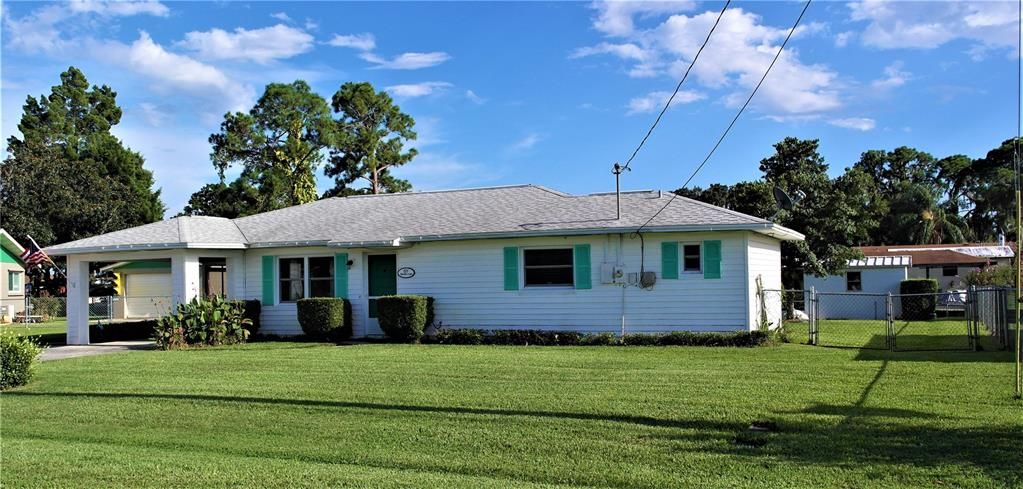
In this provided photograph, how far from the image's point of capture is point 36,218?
43.4 metres

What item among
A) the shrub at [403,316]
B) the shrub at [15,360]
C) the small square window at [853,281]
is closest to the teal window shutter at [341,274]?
the shrub at [403,316]

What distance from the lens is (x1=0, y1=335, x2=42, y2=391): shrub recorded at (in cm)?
1147

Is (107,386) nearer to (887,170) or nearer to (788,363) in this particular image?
(788,363)

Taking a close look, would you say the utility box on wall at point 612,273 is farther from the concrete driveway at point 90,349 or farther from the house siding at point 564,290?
the concrete driveway at point 90,349

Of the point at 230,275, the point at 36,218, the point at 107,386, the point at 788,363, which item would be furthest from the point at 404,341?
the point at 36,218

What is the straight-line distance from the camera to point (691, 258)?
1747 cm

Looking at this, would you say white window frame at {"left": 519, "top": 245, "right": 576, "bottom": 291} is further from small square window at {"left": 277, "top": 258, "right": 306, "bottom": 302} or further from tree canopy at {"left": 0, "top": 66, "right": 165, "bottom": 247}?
tree canopy at {"left": 0, "top": 66, "right": 165, "bottom": 247}

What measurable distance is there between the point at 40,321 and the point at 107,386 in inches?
1156

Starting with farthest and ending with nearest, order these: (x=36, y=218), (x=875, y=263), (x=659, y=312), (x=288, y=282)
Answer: (x=36, y=218), (x=875, y=263), (x=288, y=282), (x=659, y=312)

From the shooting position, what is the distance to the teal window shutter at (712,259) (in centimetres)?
1705

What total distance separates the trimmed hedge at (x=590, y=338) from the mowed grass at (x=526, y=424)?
2985mm

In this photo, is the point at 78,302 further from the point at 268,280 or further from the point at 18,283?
the point at 18,283

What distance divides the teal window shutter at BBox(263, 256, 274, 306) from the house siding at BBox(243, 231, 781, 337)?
15 centimetres

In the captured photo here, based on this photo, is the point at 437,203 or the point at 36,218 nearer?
the point at 437,203
